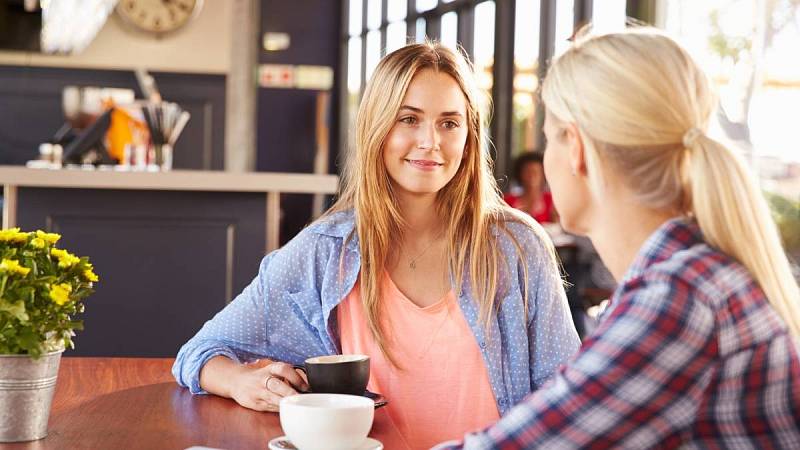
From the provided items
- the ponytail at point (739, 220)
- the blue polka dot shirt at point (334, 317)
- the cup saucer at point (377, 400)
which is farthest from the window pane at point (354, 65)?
the ponytail at point (739, 220)

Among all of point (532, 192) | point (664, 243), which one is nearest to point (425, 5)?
point (532, 192)

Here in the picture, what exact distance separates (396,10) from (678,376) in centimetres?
789

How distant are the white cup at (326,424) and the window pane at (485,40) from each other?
5.43 meters

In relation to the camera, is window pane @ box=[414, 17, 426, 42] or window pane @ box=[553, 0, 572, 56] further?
window pane @ box=[414, 17, 426, 42]

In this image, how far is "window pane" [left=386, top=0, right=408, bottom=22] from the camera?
8.38 meters

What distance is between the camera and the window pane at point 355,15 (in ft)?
31.3

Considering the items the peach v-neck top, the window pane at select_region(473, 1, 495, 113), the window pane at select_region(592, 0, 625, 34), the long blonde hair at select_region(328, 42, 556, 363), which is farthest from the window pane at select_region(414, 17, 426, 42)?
the peach v-neck top

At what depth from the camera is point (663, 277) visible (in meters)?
0.93

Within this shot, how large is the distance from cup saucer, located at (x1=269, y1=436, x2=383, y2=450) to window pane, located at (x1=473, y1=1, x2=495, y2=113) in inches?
212

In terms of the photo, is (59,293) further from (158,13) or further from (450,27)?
(158,13)

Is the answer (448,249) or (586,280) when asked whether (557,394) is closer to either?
(448,249)

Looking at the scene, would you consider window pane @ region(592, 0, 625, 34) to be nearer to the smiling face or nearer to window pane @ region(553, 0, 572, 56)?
window pane @ region(553, 0, 572, 56)

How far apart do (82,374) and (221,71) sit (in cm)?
596

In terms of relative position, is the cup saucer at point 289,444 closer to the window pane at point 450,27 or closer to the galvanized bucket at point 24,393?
the galvanized bucket at point 24,393
